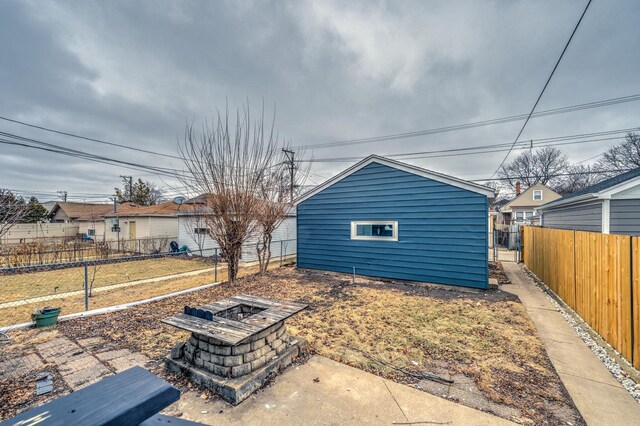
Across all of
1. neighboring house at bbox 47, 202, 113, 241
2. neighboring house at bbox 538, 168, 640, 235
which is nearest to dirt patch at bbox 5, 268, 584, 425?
neighboring house at bbox 538, 168, 640, 235

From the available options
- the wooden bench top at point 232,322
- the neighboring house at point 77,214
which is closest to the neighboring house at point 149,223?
the neighboring house at point 77,214

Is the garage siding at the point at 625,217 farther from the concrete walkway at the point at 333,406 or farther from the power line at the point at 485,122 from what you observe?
the concrete walkway at the point at 333,406

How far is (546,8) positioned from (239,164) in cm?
785

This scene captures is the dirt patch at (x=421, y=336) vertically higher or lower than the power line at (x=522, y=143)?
lower

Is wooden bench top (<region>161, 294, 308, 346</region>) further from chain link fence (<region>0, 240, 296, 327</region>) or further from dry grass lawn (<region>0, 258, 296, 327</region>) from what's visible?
dry grass lawn (<region>0, 258, 296, 327</region>)

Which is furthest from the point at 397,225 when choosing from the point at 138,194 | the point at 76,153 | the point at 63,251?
the point at 138,194

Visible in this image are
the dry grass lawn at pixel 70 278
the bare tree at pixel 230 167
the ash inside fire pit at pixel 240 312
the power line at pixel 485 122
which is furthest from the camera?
the power line at pixel 485 122

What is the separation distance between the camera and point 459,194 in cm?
695

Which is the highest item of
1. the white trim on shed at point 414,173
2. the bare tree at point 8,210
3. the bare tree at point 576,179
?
the bare tree at point 576,179

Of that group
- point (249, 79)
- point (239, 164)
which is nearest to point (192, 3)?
point (249, 79)

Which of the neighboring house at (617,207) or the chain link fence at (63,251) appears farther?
the chain link fence at (63,251)

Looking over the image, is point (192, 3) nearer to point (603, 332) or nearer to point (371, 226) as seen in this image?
point (371, 226)

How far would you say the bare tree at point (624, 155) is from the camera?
826 inches

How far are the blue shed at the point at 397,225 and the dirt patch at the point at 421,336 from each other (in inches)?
33.5
